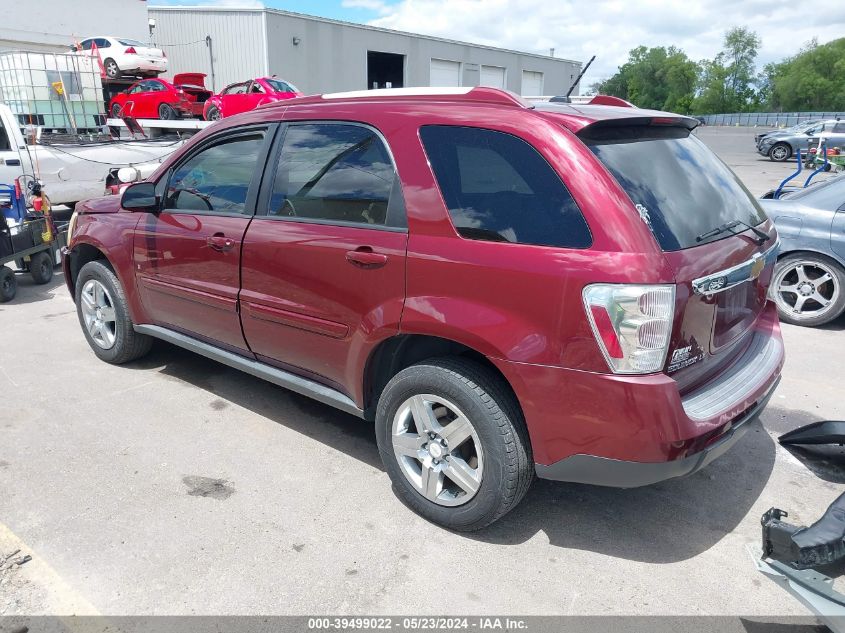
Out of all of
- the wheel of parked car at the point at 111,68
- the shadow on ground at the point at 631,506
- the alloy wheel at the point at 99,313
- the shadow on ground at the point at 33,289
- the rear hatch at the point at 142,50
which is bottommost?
the shadow on ground at the point at 33,289

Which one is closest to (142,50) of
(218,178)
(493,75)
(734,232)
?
(218,178)

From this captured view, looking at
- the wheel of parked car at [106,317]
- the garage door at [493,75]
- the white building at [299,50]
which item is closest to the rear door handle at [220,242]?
the wheel of parked car at [106,317]

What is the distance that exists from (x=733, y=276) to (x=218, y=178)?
2910 millimetres

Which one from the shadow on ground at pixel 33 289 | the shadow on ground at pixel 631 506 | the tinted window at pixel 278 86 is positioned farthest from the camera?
the tinted window at pixel 278 86

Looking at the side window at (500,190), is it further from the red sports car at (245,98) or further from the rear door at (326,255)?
the red sports car at (245,98)

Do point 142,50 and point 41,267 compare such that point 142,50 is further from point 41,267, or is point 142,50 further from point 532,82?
point 532,82

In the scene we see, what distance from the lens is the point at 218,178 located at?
157 inches

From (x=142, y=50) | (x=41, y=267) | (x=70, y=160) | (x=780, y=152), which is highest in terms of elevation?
(x=142, y=50)

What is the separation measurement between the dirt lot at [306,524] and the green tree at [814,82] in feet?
365

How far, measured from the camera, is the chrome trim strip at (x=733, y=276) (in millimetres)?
2582

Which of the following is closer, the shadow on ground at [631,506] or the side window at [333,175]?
the shadow on ground at [631,506]

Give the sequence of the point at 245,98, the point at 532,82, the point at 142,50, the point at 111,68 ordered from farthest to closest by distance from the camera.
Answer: the point at 532,82, the point at 142,50, the point at 111,68, the point at 245,98

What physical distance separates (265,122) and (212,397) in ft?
6.23

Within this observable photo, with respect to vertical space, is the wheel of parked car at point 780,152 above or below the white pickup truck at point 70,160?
below
